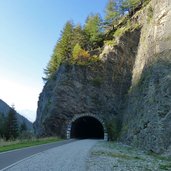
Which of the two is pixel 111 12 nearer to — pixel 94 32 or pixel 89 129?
pixel 94 32

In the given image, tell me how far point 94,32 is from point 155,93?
3681 cm

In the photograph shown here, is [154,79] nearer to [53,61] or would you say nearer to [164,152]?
[164,152]

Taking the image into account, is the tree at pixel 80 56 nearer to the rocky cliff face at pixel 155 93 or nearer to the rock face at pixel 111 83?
the rock face at pixel 111 83

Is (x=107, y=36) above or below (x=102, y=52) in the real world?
above

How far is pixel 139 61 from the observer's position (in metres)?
48.1

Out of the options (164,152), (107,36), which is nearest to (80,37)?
(107,36)

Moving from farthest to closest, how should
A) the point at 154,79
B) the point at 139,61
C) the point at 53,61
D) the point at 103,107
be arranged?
the point at 53,61 → the point at 103,107 → the point at 139,61 → the point at 154,79

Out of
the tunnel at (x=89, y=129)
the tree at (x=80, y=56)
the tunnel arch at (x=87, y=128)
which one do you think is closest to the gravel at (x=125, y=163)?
the tunnel arch at (x=87, y=128)

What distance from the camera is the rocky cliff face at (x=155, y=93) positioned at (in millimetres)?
28484

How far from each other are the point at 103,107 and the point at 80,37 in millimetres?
21832

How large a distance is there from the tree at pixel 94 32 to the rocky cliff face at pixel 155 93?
70.2 ft

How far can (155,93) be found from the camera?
32375mm

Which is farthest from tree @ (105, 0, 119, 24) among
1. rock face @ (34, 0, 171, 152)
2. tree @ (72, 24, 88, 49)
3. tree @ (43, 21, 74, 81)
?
rock face @ (34, 0, 171, 152)

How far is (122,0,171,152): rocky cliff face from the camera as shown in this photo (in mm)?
28484
